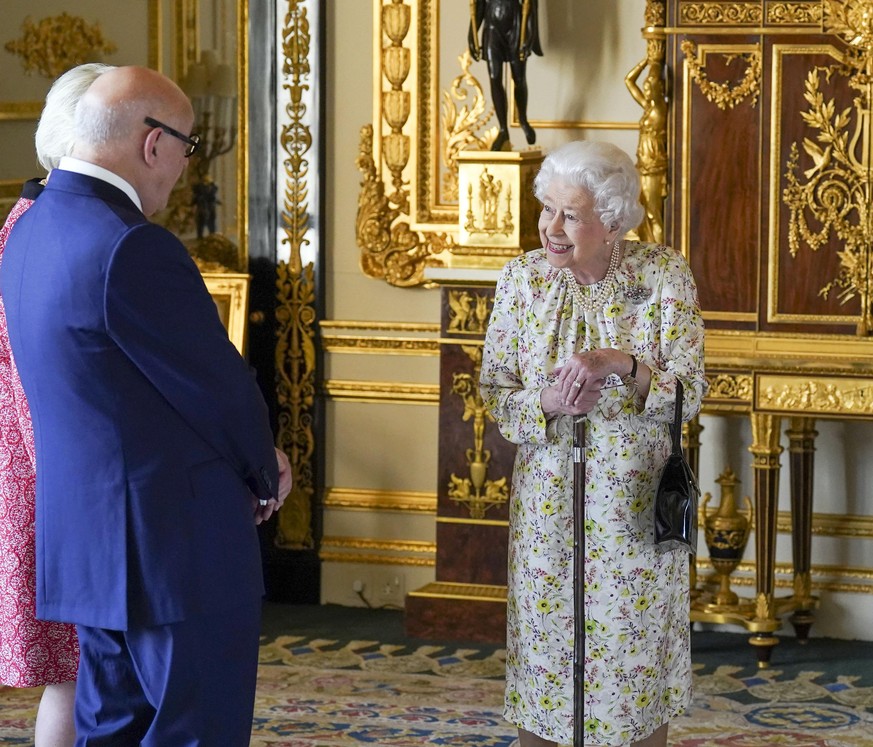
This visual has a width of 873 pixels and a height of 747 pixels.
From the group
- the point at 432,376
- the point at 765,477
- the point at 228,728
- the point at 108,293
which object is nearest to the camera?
the point at 108,293

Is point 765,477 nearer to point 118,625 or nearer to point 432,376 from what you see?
point 432,376

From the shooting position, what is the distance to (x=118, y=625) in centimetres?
254

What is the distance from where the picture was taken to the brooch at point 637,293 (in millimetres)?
3234

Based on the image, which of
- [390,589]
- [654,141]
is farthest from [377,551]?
[654,141]

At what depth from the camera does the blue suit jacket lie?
250 centimetres

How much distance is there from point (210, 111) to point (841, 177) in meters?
2.51

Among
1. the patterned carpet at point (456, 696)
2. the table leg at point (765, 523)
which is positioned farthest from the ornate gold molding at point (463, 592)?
the table leg at point (765, 523)

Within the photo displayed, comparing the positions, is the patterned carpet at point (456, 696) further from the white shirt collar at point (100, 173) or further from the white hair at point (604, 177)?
the white shirt collar at point (100, 173)

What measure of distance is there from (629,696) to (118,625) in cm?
124

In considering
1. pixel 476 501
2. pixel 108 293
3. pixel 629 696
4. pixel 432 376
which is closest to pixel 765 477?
pixel 476 501

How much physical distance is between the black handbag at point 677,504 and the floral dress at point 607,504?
0.06m

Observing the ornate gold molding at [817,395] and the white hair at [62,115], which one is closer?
the white hair at [62,115]

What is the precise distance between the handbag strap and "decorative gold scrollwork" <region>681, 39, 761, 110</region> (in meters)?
2.02

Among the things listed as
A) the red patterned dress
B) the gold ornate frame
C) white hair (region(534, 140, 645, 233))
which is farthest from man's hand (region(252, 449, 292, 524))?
the gold ornate frame
